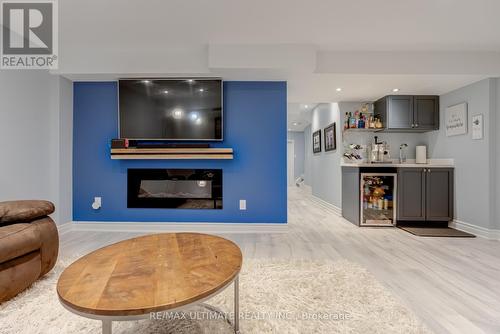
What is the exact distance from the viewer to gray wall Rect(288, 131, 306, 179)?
9445 mm

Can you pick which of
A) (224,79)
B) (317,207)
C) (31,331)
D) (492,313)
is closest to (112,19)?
(224,79)

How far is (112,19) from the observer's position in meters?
2.30

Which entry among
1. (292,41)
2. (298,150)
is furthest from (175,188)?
(298,150)

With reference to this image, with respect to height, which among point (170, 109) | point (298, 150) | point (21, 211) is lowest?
point (21, 211)

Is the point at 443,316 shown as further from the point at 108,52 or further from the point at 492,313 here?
the point at 108,52

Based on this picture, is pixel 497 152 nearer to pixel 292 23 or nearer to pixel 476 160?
pixel 476 160

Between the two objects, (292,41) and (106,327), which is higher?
(292,41)

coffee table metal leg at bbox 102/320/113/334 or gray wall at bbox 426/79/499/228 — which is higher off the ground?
gray wall at bbox 426/79/499/228

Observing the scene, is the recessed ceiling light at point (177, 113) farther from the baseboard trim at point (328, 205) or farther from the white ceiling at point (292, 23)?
the baseboard trim at point (328, 205)

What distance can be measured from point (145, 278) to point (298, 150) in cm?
890

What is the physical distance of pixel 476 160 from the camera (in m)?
3.10

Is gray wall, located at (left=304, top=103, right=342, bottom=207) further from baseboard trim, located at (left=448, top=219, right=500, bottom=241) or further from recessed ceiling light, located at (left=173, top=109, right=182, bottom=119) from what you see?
recessed ceiling light, located at (left=173, top=109, right=182, bottom=119)

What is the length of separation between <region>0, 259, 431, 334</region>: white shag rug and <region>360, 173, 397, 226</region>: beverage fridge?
198 centimetres

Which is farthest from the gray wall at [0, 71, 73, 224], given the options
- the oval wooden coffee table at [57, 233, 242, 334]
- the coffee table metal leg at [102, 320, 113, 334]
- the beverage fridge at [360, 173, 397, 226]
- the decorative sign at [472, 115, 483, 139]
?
the decorative sign at [472, 115, 483, 139]
